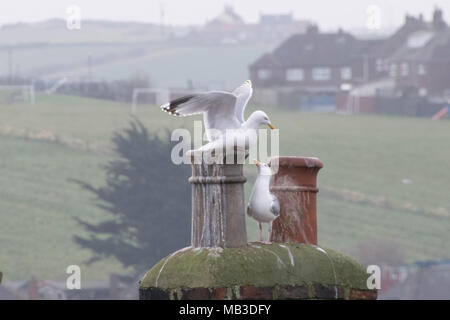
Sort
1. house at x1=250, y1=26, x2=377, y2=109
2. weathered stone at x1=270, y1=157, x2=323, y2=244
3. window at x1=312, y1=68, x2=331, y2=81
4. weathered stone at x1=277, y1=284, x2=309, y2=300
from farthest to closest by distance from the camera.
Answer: window at x1=312, y1=68, x2=331, y2=81, house at x1=250, y1=26, x2=377, y2=109, weathered stone at x1=270, y1=157, x2=323, y2=244, weathered stone at x1=277, y1=284, x2=309, y2=300

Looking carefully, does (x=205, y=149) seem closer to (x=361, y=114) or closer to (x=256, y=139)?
(x=256, y=139)

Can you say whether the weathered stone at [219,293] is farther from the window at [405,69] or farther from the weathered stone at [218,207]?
the window at [405,69]

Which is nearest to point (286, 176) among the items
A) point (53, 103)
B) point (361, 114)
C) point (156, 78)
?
point (53, 103)

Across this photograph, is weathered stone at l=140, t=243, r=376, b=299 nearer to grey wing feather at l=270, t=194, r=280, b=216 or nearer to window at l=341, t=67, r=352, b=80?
grey wing feather at l=270, t=194, r=280, b=216

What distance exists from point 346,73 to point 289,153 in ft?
253

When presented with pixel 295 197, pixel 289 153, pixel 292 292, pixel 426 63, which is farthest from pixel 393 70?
pixel 292 292

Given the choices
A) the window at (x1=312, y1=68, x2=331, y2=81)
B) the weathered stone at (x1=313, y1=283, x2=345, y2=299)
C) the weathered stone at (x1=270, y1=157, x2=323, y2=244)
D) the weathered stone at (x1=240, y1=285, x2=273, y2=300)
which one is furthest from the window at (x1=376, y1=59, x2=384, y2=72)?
the weathered stone at (x1=240, y1=285, x2=273, y2=300)

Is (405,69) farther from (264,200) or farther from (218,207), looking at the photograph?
(218,207)

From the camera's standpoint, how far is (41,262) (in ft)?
216

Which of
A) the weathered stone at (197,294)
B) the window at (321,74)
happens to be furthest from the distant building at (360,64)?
the weathered stone at (197,294)

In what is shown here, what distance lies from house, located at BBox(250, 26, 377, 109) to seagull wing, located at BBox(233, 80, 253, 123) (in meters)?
143

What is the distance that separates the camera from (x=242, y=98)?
41.7 feet

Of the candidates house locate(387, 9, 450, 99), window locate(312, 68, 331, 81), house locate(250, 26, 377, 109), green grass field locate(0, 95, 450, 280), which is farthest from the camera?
window locate(312, 68, 331, 81)

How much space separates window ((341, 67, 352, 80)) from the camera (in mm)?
163000
